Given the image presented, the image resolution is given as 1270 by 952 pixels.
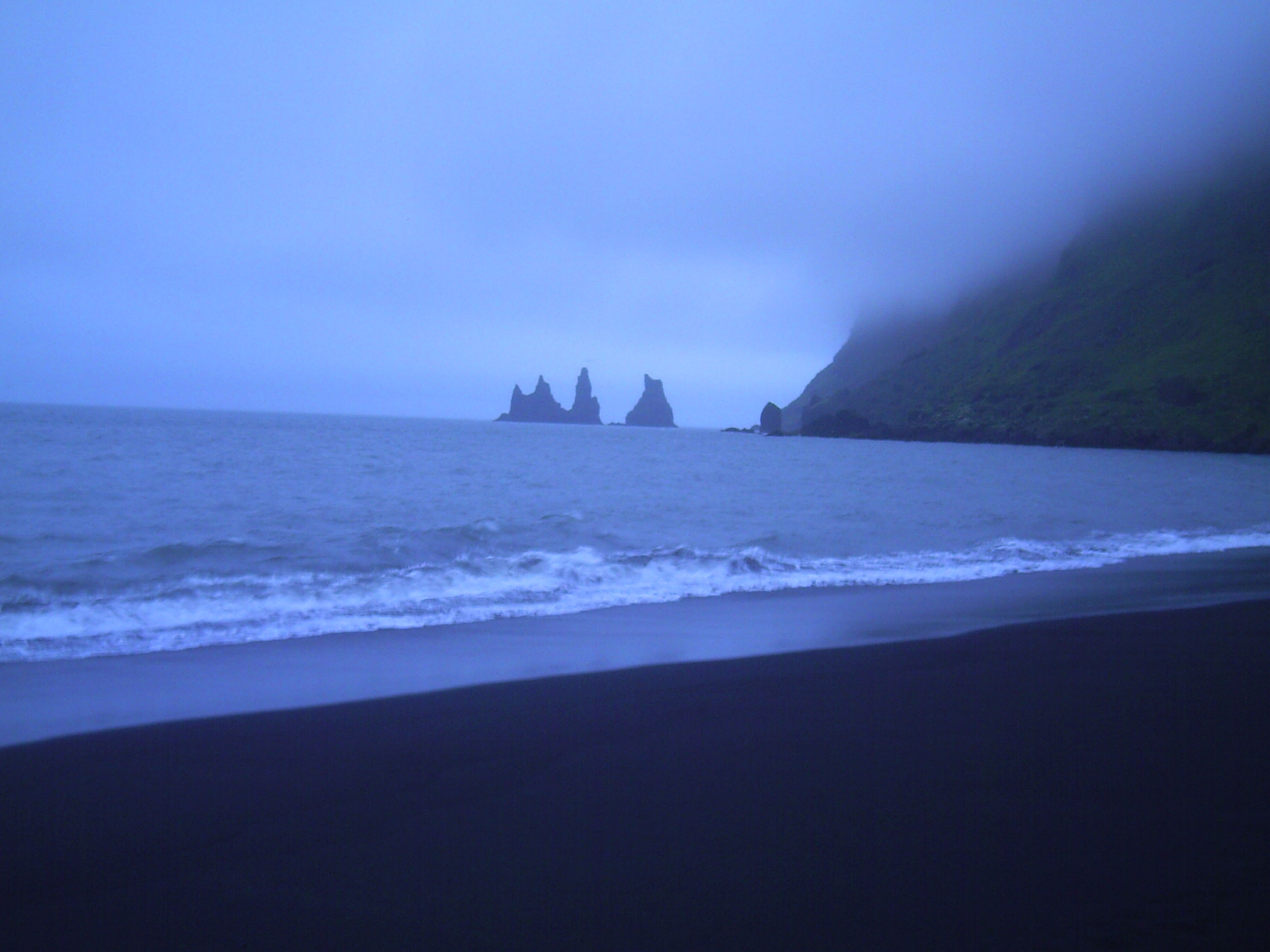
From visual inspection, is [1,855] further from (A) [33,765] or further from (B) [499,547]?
(B) [499,547]

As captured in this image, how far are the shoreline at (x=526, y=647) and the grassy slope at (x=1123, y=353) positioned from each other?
83.8 meters

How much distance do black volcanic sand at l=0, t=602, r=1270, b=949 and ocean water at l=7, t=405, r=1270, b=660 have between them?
434cm

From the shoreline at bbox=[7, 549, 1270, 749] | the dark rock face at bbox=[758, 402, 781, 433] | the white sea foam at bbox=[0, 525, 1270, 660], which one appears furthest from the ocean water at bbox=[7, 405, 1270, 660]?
the dark rock face at bbox=[758, 402, 781, 433]

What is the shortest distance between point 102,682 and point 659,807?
565 cm

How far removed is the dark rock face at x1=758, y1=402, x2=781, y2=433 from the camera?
173625mm

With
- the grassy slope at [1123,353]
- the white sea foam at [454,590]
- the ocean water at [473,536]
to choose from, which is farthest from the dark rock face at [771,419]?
the white sea foam at [454,590]

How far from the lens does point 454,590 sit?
12.6 metres

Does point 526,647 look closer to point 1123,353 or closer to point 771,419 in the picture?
point 1123,353

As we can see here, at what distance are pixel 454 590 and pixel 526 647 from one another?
153 inches

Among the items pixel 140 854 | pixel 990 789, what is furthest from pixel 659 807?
pixel 140 854

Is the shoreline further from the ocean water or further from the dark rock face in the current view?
the dark rock face

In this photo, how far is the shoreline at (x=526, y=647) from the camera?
7000 mm

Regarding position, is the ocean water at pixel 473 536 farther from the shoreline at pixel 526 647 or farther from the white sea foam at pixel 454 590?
the shoreline at pixel 526 647

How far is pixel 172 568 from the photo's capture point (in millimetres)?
13273
